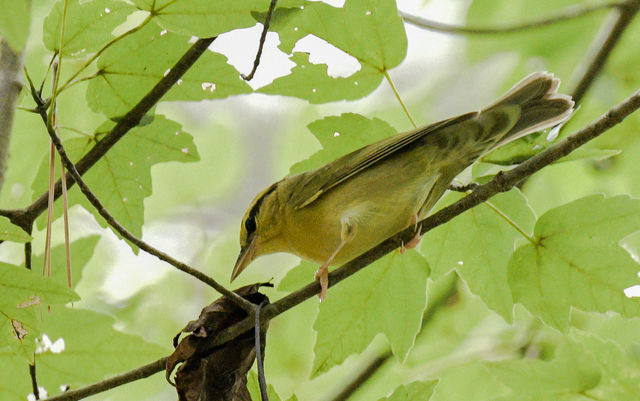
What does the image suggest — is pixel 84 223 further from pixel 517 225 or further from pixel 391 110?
pixel 517 225

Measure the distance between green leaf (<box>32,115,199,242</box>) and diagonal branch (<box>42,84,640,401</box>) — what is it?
2.60 ft

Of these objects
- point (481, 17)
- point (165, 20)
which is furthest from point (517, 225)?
point (481, 17)

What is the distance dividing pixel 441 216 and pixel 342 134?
0.58m

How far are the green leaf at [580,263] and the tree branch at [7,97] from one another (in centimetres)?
169

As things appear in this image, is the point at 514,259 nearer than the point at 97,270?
Yes

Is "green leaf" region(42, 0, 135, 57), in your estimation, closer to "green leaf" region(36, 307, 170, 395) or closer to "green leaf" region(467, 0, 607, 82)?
"green leaf" region(36, 307, 170, 395)

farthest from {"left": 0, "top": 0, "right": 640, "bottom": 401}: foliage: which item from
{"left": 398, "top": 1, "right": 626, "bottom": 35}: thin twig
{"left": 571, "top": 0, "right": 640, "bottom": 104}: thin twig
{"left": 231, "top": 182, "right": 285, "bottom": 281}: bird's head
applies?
{"left": 571, "top": 0, "right": 640, "bottom": 104}: thin twig

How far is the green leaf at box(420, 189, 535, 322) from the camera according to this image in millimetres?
2662

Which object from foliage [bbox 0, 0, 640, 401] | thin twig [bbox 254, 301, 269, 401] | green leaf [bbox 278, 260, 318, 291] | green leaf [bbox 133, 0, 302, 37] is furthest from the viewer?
green leaf [bbox 278, 260, 318, 291]

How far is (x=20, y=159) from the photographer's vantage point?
11.9 feet

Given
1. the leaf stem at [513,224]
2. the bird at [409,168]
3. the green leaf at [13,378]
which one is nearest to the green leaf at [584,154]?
the leaf stem at [513,224]

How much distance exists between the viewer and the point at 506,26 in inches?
155

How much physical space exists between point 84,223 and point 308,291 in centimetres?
378

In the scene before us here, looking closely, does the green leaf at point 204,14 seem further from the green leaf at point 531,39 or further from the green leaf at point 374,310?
the green leaf at point 531,39
